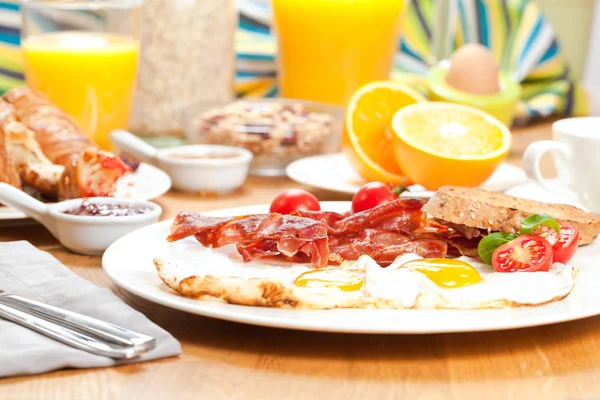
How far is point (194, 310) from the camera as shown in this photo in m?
1.13

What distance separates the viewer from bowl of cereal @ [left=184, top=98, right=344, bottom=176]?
7.39 ft

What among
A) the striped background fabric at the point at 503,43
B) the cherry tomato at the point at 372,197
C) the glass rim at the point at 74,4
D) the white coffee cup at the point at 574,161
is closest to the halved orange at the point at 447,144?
the white coffee cup at the point at 574,161

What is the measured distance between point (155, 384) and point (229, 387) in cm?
8

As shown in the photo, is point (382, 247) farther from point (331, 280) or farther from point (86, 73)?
point (86, 73)

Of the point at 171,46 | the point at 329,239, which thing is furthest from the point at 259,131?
the point at 329,239

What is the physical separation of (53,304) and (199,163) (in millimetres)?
872

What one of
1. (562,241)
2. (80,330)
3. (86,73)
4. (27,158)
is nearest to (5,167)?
(27,158)

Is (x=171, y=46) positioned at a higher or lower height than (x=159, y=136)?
higher

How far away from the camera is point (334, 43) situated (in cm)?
255

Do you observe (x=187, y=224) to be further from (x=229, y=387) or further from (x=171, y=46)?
(x=171, y=46)

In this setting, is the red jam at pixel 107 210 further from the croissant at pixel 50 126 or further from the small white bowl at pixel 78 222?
the croissant at pixel 50 126

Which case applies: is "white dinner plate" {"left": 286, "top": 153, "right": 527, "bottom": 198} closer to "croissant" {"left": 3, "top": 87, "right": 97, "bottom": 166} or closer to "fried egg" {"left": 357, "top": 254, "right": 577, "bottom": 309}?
"croissant" {"left": 3, "top": 87, "right": 97, "bottom": 166}

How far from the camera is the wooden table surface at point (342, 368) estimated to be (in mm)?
1038

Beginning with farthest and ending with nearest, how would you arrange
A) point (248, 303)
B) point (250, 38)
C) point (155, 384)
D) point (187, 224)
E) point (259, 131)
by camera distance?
point (250, 38)
point (259, 131)
point (187, 224)
point (248, 303)
point (155, 384)
